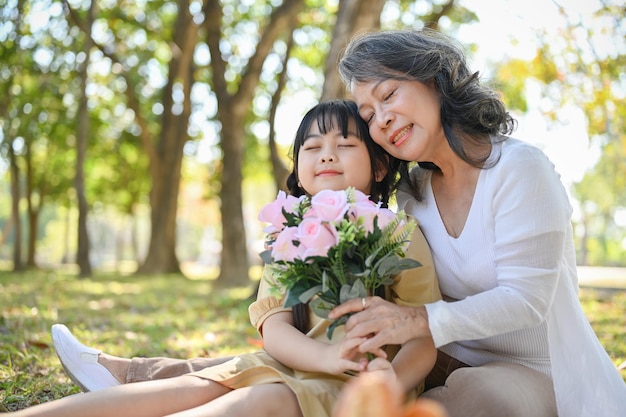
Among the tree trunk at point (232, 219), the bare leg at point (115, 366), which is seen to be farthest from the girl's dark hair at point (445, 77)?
the tree trunk at point (232, 219)

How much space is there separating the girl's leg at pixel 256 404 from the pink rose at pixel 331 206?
647 mm

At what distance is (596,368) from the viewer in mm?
2750

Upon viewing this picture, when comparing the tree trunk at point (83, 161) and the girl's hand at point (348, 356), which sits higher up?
the tree trunk at point (83, 161)

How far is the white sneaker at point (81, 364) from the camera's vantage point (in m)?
3.00

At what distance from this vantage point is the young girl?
237cm

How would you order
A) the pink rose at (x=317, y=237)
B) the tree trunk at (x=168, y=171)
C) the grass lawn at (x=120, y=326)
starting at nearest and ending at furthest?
the pink rose at (x=317, y=237) → the grass lawn at (x=120, y=326) → the tree trunk at (x=168, y=171)

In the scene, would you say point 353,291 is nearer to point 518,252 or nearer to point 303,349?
point 303,349

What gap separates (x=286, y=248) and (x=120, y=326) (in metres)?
4.86

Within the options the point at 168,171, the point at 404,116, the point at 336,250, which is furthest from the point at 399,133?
the point at 168,171

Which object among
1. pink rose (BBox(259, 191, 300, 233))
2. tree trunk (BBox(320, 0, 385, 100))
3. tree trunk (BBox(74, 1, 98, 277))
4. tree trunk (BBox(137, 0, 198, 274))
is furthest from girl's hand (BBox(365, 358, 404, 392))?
tree trunk (BBox(137, 0, 198, 274))

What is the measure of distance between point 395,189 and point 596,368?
4.03ft

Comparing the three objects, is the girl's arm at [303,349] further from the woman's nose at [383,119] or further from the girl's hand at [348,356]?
the woman's nose at [383,119]

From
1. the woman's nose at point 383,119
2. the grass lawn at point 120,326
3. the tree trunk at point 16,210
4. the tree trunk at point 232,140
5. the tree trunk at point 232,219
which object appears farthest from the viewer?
the tree trunk at point 16,210

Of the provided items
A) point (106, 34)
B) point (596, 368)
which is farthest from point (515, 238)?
point (106, 34)
